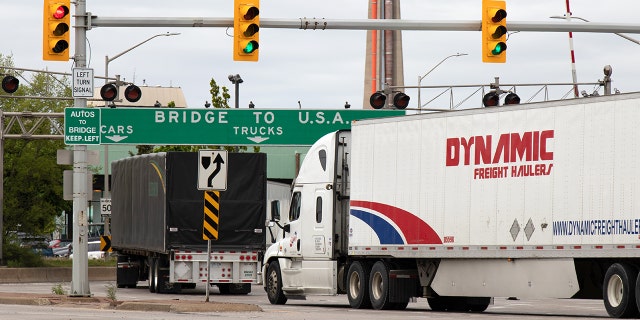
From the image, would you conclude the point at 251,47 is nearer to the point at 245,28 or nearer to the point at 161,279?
the point at 245,28

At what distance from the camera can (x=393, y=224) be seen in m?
26.7

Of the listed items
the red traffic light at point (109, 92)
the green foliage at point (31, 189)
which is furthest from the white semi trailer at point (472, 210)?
the green foliage at point (31, 189)

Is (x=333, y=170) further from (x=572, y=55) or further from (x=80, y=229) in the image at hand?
(x=572, y=55)

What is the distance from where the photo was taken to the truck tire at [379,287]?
26.4 meters

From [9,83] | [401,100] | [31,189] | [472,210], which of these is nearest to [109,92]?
A: [9,83]

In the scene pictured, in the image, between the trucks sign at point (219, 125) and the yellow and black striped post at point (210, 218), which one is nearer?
the yellow and black striped post at point (210, 218)

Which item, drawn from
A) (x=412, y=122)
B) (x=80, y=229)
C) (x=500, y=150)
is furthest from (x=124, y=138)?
(x=500, y=150)

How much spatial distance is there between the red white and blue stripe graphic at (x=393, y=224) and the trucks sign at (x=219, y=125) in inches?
466

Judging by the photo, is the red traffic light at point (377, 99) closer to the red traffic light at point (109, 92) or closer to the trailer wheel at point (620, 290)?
the red traffic light at point (109, 92)

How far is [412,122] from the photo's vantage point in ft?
86.4

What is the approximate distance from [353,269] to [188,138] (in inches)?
494

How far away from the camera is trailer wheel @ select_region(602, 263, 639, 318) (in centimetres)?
2122

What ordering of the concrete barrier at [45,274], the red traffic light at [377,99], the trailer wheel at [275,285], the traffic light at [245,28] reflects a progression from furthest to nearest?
the concrete barrier at [45,274] → the red traffic light at [377,99] → the trailer wheel at [275,285] → the traffic light at [245,28]

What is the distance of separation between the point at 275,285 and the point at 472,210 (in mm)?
6581
